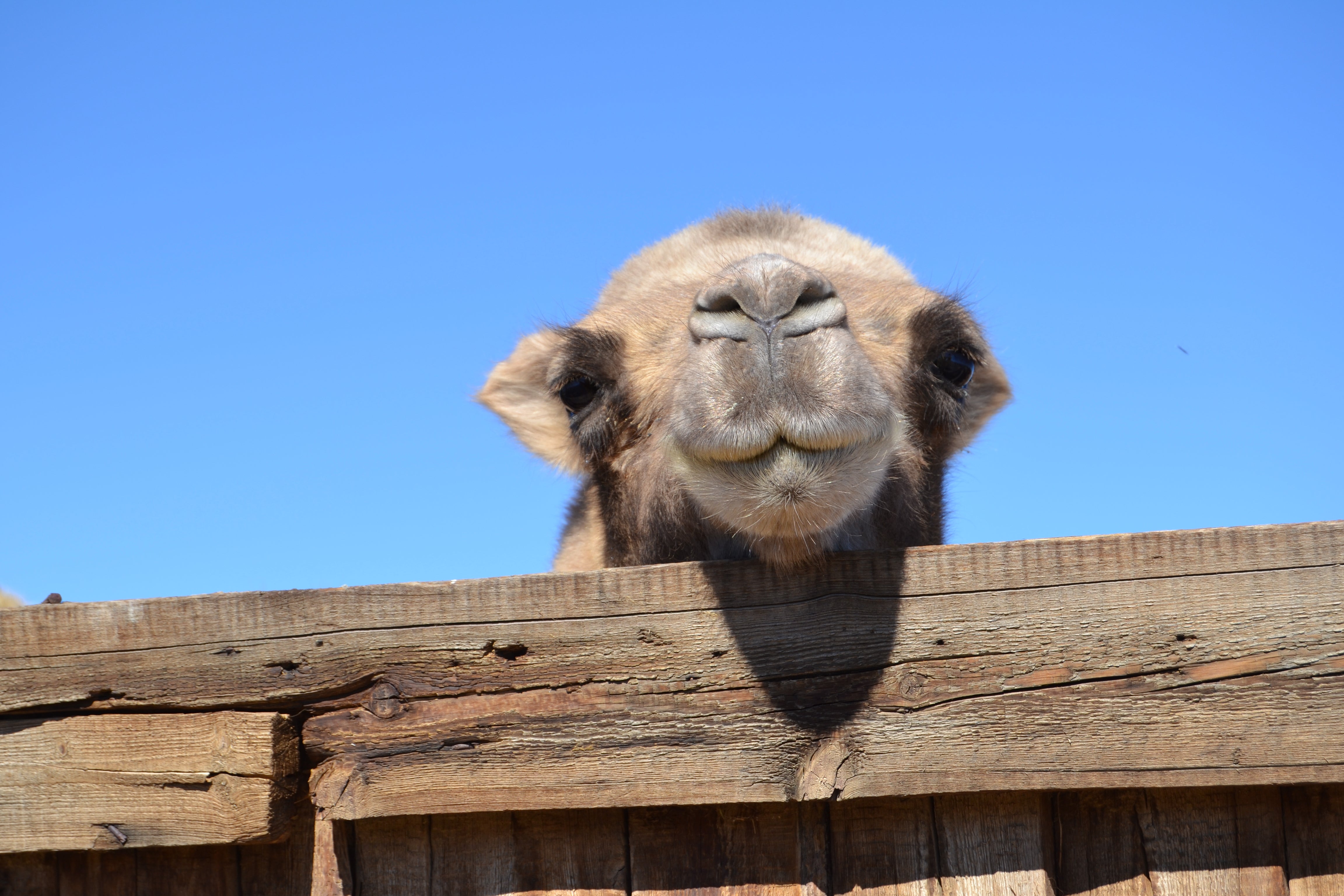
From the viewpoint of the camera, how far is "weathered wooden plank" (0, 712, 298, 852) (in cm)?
293

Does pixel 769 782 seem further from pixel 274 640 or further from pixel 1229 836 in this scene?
pixel 274 640

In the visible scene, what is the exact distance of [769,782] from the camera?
2736mm

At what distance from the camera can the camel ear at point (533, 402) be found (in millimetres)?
4996

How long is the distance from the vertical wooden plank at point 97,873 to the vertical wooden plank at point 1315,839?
3021 millimetres

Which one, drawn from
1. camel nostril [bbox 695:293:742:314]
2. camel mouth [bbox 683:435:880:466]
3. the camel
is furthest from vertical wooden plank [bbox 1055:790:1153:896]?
camel nostril [bbox 695:293:742:314]

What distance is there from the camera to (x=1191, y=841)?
8.82 ft

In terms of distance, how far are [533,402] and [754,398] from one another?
2.35 metres

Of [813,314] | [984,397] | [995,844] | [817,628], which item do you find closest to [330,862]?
[817,628]

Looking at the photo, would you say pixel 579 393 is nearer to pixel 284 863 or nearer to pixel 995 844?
pixel 284 863

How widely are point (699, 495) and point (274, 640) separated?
1.20 m

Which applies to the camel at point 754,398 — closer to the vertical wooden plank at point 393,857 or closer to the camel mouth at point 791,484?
the camel mouth at point 791,484

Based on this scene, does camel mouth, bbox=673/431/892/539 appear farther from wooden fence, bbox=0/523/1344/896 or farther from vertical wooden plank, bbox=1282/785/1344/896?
vertical wooden plank, bbox=1282/785/1344/896

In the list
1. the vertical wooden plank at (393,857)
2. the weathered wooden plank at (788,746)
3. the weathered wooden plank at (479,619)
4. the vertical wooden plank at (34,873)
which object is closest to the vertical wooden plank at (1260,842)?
the weathered wooden plank at (788,746)

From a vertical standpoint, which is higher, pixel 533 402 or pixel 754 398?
pixel 533 402
